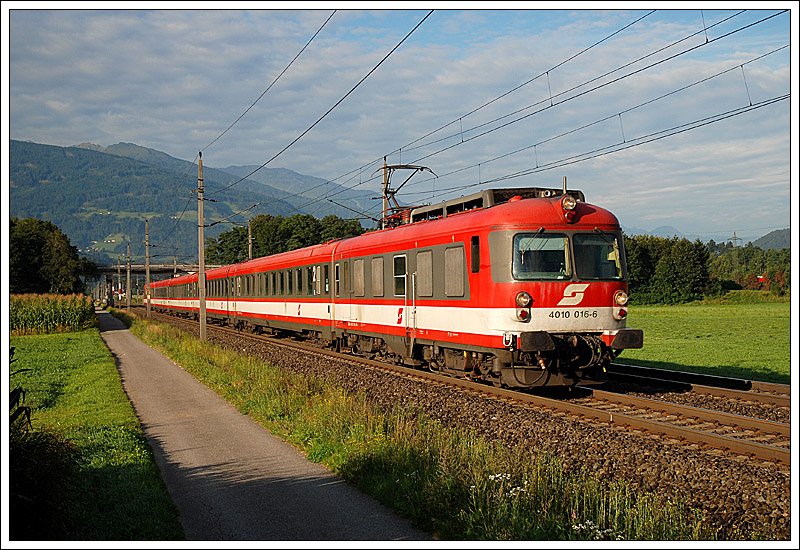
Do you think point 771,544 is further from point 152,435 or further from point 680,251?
point 680,251

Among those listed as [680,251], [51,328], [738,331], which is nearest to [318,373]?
[738,331]

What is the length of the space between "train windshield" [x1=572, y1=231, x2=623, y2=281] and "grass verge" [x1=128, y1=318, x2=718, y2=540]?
4.25 meters

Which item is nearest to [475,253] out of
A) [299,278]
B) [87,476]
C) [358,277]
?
[358,277]

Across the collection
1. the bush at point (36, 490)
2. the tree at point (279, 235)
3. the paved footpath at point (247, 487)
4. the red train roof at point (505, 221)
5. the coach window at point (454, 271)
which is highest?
the tree at point (279, 235)

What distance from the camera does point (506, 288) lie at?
13.9 m

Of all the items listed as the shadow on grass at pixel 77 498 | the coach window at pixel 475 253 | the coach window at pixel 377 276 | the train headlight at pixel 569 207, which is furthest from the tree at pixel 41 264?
the shadow on grass at pixel 77 498

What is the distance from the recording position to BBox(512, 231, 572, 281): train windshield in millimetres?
13977

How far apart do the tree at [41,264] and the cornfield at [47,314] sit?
21.8m

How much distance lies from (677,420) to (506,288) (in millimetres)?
3614

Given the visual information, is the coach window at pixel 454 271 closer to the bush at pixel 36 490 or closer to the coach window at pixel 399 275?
the coach window at pixel 399 275

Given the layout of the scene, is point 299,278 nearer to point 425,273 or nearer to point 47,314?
point 425,273

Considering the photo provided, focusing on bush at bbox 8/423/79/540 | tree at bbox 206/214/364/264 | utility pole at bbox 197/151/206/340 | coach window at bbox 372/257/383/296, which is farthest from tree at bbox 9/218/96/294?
bush at bbox 8/423/79/540

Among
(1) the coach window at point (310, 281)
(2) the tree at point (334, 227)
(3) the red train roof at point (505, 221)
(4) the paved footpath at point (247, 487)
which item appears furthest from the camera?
(2) the tree at point (334, 227)

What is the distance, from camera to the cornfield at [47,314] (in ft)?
146
